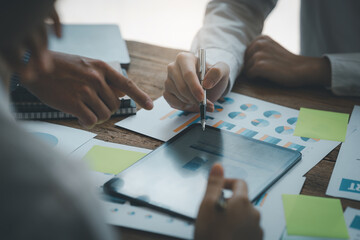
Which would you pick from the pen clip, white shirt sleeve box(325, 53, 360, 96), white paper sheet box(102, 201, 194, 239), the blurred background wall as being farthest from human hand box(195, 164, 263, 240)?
the blurred background wall

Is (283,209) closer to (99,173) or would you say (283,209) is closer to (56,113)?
(99,173)

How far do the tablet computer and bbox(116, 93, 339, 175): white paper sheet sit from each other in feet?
0.14

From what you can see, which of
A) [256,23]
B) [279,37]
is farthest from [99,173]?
[279,37]

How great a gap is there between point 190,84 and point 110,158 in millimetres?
284

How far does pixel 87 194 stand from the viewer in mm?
370

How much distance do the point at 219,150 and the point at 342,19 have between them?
1.01m

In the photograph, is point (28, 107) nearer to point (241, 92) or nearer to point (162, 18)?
point (241, 92)

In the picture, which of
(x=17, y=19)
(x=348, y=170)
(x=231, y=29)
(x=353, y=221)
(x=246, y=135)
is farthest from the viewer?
(x=231, y=29)

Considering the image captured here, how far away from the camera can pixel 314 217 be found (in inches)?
25.9

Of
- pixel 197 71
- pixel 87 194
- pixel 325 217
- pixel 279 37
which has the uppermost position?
pixel 87 194

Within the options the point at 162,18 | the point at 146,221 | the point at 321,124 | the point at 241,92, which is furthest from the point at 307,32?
the point at 162,18

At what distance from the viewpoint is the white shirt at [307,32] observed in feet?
3.76

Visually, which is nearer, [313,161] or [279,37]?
[313,161]

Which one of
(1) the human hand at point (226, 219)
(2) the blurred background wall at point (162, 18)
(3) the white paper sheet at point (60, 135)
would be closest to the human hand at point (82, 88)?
(3) the white paper sheet at point (60, 135)
